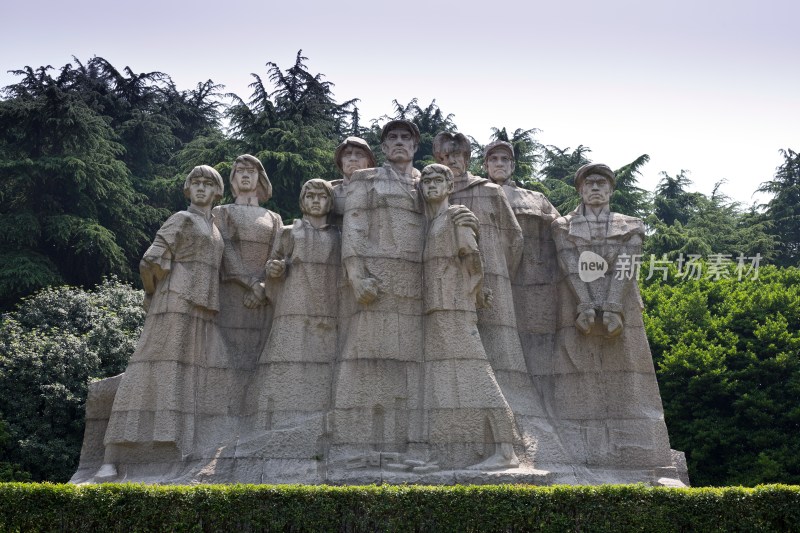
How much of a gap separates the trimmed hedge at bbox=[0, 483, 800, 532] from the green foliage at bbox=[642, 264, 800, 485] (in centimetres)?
958

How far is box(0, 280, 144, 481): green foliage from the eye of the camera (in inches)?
664

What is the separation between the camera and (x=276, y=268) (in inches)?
437

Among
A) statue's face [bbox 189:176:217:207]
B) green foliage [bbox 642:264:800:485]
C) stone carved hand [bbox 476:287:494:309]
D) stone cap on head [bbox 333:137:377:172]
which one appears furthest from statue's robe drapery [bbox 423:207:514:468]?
green foliage [bbox 642:264:800:485]

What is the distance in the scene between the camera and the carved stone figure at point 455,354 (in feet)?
32.7

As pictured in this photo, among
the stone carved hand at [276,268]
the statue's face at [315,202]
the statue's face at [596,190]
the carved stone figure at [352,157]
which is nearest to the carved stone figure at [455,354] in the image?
the statue's face at [315,202]

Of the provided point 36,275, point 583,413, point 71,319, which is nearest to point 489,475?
point 583,413

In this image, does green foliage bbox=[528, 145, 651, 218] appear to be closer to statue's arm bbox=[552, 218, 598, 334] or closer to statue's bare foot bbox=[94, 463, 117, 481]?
statue's arm bbox=[552, 218, 598, 334]

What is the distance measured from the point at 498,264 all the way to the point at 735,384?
9.71 meters

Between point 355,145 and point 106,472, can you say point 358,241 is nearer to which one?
point 355,145

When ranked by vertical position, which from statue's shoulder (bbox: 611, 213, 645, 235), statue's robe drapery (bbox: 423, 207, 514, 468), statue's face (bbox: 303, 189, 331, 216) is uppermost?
statue's face (bbox: 303, 189, 331, 216)

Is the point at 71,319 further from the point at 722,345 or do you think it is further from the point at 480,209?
the point at 722,345

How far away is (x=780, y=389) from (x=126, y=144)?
2202cm

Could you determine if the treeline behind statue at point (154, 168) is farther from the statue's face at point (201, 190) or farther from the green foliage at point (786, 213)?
the statue's face at point (201, 190)

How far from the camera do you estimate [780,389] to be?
727 inches
